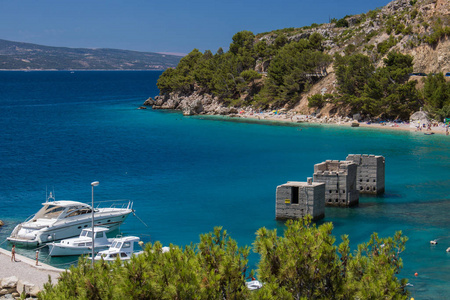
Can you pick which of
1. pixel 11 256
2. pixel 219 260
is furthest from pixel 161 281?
pixel 11 256

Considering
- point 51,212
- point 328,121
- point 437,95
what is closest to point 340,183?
point 51,212

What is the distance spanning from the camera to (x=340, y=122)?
9538 centimetres

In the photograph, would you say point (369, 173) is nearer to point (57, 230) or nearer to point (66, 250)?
point (57, 230)

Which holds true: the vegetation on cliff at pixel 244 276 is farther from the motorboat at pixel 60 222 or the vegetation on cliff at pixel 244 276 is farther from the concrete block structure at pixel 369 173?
the concrete block structure at pixel 369 173

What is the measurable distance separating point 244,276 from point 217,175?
40243 mm

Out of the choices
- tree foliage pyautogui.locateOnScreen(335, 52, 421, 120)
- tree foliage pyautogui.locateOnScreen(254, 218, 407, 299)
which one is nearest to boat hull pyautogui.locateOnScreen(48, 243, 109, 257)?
tree foliage pyautogui.locateOnScreen(254, 218, 407, 299)

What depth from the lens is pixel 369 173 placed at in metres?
48.6

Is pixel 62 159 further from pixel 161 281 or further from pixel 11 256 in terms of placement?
pixel 161 281

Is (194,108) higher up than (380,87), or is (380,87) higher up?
(380,87)

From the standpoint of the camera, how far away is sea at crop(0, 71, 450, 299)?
Answer: 39000 millimetres

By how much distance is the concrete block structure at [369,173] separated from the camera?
47875 millimetres

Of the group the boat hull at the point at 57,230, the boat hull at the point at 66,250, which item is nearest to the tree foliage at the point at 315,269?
the boat hull at the point at 66,250

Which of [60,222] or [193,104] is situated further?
[193,104]

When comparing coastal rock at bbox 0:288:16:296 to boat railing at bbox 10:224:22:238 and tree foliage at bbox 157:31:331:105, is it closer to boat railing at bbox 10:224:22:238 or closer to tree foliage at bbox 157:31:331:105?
boat railing at bbox 10:224:22:238
